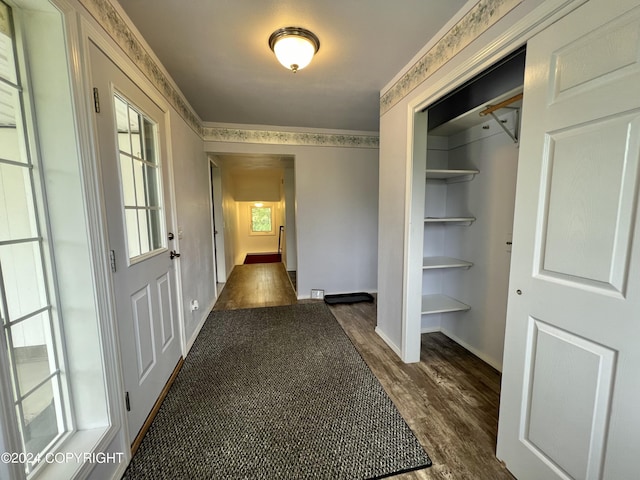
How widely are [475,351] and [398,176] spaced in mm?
1731

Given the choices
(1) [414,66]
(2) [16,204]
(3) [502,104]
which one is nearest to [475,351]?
(3) [502,104]

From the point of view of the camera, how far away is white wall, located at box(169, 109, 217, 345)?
89.5 inches

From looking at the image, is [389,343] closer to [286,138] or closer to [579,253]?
[579,253]

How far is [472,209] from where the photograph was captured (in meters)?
2.33

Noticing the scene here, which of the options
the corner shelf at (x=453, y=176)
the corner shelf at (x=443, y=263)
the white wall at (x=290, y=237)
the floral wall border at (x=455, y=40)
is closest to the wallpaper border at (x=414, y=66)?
the floral wall border at (x=455, y=40)

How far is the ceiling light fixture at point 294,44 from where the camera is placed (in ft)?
5.15

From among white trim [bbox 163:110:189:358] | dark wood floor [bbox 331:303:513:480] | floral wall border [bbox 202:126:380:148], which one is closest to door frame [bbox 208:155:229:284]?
floral wall border [bbox 202:126:380:148]

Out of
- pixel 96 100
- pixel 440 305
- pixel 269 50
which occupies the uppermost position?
pixel 269 50

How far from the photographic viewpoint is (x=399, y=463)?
1.30 metres

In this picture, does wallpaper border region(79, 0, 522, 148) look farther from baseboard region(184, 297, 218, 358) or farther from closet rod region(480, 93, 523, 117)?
baseboard region(184, 297, 218, 358)

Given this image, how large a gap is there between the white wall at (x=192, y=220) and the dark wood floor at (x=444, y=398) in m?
1.64

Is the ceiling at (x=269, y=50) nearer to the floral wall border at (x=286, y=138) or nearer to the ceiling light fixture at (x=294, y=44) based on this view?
the ceiling light fixture at (x=294, y=44)

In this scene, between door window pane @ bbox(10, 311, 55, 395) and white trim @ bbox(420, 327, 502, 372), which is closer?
door window pane @ bbox(10, 311, 55, 395)

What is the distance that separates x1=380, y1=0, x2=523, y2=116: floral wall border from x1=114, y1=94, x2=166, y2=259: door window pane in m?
1.93
